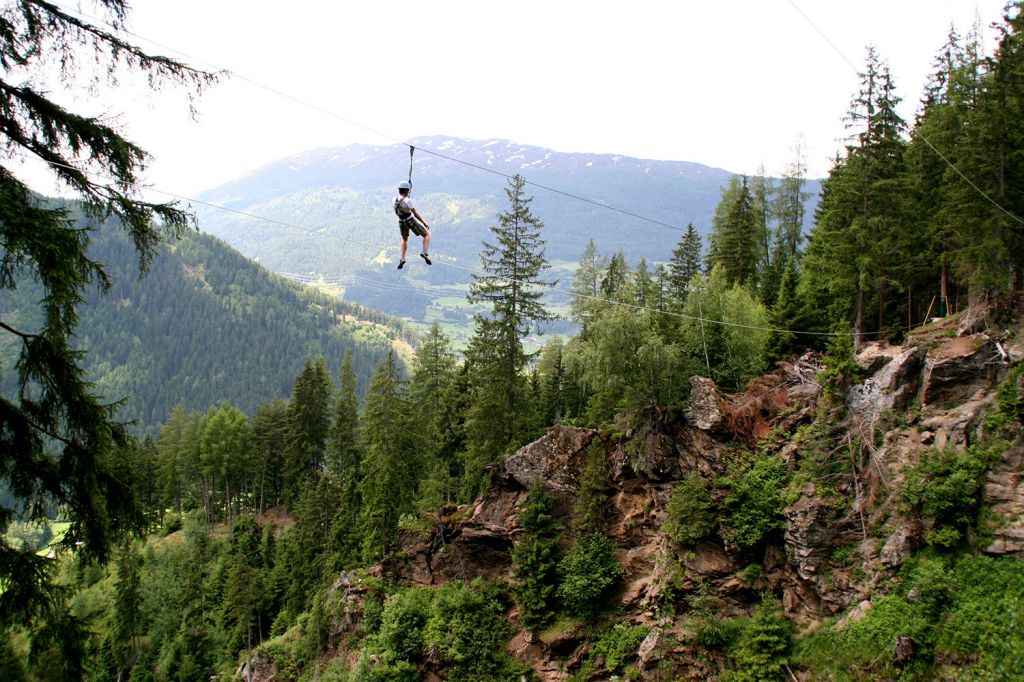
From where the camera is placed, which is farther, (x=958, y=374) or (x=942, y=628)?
(x=958, y=374)

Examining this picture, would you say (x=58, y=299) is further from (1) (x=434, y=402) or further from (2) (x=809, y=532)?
(1) (x=434, y=402)

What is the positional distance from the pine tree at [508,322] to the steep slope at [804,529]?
302 cm

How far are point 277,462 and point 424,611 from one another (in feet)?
106

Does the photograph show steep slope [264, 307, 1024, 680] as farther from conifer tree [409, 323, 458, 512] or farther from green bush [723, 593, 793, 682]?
conifer tree [409, 323, 458, 512]

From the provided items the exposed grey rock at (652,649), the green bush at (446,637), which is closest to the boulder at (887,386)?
Answer: the exposed grey rock at (652,649)

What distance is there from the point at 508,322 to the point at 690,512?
487 inches

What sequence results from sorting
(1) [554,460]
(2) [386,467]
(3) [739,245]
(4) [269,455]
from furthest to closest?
(4) [269,455]
(3) [739,245]
(2) [386,467]
(1) [554,460]

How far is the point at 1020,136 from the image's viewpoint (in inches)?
846

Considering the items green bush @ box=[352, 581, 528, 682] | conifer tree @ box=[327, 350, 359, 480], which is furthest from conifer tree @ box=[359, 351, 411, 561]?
conifer tree @ box=[327, 350, 359, 480]

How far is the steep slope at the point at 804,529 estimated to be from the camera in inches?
591

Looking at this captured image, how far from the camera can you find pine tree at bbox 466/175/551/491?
2909 cm

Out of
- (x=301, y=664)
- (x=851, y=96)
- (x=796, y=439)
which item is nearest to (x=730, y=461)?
(x=796, y=439)

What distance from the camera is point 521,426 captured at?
3042 cm

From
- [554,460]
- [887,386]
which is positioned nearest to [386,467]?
[554,460]
